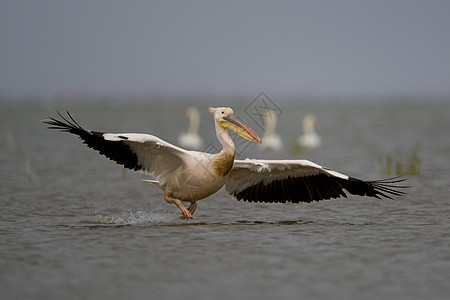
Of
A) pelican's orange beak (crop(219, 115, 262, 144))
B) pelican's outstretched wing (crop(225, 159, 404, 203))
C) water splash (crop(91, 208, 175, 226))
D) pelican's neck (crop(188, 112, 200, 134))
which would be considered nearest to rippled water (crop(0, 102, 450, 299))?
water splash (crop(91, 208, 175, 226))

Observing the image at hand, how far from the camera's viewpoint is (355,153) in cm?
2123

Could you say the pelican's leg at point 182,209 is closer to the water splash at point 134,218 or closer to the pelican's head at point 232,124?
the water splash at point 134,218

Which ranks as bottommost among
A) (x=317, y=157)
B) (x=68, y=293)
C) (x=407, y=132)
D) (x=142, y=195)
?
(x=68, y=293)

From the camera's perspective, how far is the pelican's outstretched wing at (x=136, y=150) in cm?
934

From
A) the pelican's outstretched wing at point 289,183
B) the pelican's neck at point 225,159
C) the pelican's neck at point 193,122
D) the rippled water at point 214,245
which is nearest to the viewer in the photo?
the rippled water at point 214,245

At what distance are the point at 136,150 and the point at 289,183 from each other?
6.88ft

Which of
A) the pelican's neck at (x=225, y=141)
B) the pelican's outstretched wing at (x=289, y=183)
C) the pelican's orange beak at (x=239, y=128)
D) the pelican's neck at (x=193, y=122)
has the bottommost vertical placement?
the pelican's outstretched wing at (x=289, y=183)

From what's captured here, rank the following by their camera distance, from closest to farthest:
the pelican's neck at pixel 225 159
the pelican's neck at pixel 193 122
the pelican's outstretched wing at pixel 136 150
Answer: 1. the pelican's outstretched wing at pixel 136 150
2. the pelican's neck at pixel 225 159
3. the pelican's neck at pixel 193 122

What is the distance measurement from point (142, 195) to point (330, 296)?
732cm

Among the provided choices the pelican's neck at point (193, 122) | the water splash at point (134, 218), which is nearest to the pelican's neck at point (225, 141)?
the water splash at point (134, 218)

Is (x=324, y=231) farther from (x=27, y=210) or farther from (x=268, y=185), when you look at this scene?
(x=27, y=210)

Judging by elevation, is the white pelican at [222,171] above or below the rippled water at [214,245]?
above

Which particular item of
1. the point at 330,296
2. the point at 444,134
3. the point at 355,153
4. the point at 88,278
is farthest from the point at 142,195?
the point at 444,134

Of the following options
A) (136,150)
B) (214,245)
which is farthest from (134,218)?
(214,245)
